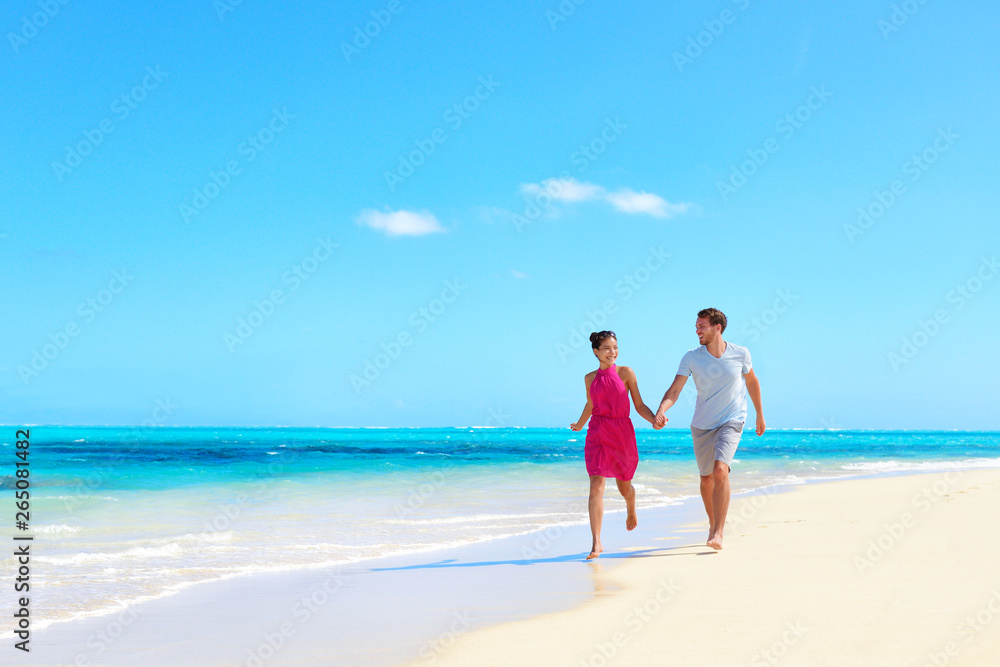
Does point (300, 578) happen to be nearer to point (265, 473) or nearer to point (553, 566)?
point (553, 566)

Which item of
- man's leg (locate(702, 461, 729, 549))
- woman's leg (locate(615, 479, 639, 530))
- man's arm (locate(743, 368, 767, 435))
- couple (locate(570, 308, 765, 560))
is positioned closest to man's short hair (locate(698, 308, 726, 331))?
couple (locate(570, 308, 765, 560))

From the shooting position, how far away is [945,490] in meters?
11.9

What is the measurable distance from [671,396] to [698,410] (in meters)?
0.36

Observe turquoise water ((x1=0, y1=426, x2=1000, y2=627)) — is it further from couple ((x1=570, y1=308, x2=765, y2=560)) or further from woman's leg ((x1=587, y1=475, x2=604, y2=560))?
couple ((x1=570, y1=308, x2=765, y2=560))

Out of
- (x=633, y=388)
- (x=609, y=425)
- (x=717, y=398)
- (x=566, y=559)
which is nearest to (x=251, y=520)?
(x=566, y=559)

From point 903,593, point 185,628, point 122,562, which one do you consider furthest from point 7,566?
point 903,593

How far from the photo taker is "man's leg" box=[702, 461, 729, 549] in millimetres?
5977

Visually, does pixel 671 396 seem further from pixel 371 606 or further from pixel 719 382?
pixel 371 606

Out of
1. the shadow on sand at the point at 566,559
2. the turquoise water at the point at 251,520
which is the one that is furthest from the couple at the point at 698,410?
the turquoise water at the point at 251,520

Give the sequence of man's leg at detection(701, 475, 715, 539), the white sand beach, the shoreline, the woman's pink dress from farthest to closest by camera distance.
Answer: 1. man's leg at detection(701, 475, 715, 539)
2. the woman's pink dress
3. the shoreline
4. the white sand beach

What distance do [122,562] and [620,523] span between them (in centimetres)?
499

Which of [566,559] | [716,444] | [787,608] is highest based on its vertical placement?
[716,444]

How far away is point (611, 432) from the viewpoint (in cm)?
598

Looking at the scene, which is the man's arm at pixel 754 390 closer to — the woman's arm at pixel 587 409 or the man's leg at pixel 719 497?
the man's leg at pixel 719 497
